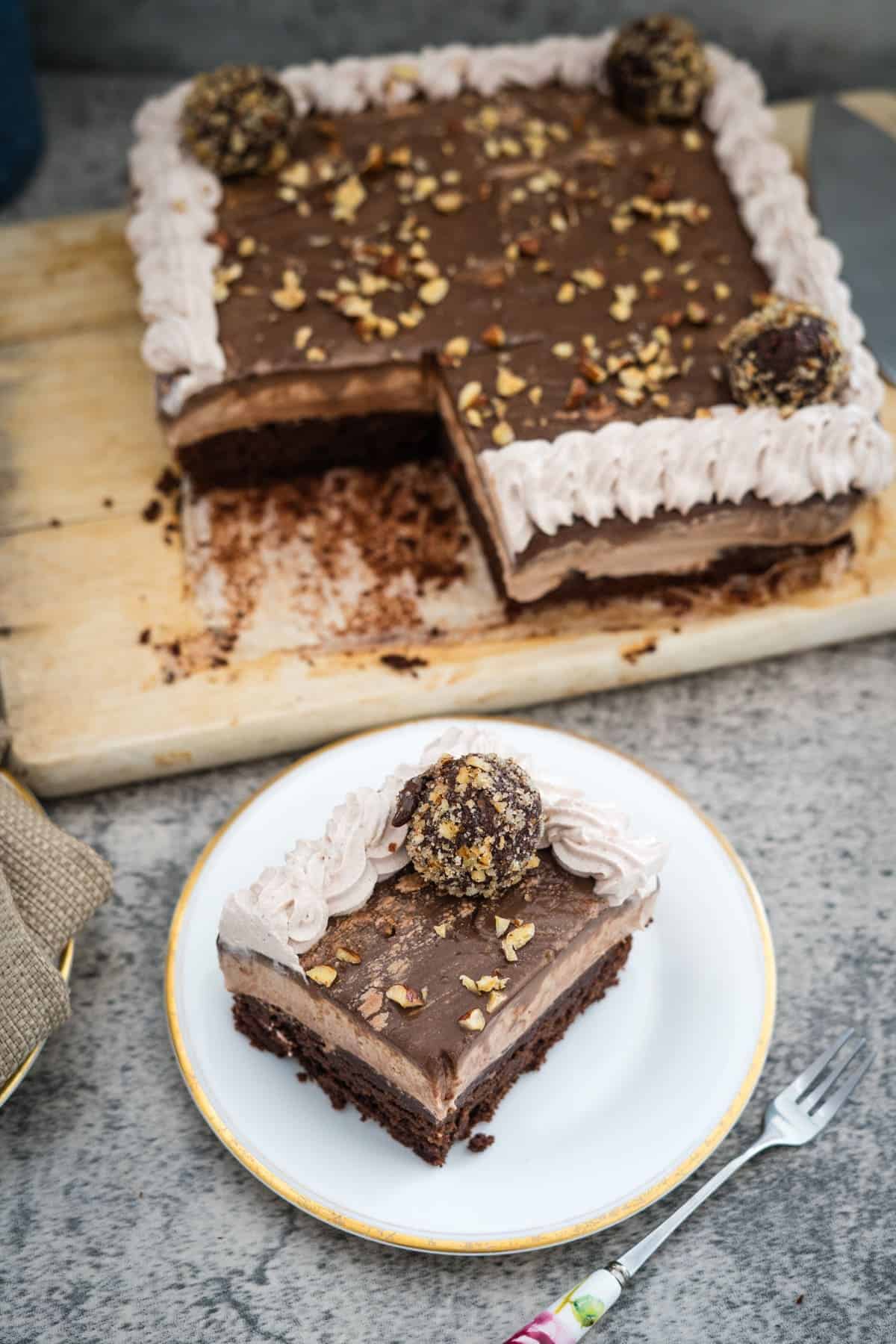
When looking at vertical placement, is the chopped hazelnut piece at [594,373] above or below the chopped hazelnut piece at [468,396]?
above

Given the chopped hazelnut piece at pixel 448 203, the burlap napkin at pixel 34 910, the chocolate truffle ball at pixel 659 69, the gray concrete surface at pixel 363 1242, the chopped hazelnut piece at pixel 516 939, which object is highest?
the chocolate truffle ball at pixel 659 69

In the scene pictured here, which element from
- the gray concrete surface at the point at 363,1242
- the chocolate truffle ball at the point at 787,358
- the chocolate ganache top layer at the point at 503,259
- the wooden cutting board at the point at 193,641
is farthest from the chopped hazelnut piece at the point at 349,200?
the gray concrete surface at the point at 363,1242

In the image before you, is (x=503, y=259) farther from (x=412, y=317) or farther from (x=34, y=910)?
(x=34, y=910)

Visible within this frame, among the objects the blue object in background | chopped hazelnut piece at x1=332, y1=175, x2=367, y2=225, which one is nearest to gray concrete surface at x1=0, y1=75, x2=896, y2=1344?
chopped hazelnut piece at x1=332, y1=175, x2=367, y2=225

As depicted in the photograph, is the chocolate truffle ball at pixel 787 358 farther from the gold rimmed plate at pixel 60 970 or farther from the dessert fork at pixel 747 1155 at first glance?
the gold rimmed plate at pixel 60 970

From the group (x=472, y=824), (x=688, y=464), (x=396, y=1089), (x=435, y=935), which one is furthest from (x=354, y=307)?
(x=396, y=1089)

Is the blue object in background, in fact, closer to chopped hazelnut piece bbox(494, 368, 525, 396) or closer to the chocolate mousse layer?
chopped hazelnut piece bbox(494, 368, 525, 396)
